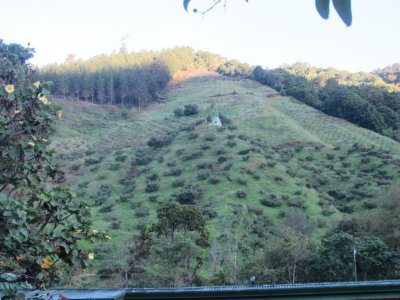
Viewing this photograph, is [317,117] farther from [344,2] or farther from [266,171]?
[344,2]

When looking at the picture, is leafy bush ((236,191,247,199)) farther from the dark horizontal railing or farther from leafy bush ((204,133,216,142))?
the dark horizontal railing

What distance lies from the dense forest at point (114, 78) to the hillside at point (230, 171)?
17.9ft

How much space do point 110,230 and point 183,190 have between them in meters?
6.84

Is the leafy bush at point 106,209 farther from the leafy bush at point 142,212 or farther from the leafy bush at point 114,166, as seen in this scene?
the leafy bush at point 114,166

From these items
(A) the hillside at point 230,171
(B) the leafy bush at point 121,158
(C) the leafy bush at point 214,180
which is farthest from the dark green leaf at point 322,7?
(B) the leafy bush at point 121,158

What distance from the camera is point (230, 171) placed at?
3431cm

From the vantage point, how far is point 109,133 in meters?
54.5

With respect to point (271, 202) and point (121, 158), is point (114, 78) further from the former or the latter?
point (271, 202)

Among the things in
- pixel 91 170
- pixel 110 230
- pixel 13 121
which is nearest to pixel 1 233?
pixel 13 121

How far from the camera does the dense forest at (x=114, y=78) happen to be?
67.1m

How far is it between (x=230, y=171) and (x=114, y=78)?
4002cm

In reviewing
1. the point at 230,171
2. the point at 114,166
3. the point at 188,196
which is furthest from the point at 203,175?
the point at 114,166

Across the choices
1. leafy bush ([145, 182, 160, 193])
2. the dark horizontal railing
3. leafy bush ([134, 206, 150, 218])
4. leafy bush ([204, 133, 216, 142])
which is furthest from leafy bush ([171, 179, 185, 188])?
the dark horizontal railing

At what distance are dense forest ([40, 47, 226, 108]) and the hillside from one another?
5468 millimetres
